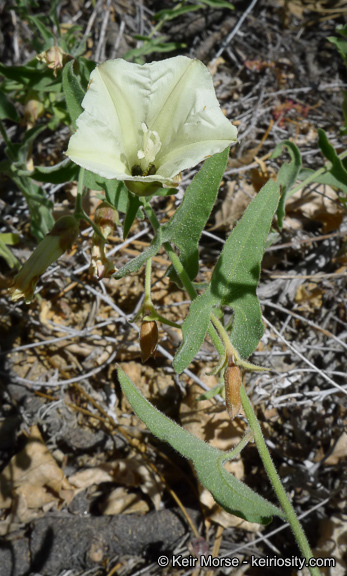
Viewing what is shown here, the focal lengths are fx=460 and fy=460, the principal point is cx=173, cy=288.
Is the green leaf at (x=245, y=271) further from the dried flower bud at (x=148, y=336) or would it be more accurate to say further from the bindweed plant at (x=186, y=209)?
the dried flower bud at (x=148, y=336)

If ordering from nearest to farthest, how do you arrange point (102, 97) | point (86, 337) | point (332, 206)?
point (102, 97) → point (86, 337) → point (332, 206)

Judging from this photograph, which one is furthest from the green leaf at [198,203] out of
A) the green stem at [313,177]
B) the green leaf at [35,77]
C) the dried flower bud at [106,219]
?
the green leaf at [35,77]

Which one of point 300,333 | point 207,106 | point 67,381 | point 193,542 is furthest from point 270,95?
point 193,542

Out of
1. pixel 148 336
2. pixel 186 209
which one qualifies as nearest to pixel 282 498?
pixel 148 336

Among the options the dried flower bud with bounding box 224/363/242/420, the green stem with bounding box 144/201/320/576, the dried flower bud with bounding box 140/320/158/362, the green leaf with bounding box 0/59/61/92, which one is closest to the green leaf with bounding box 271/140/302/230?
the green stem with bounding box 144/201/320/576

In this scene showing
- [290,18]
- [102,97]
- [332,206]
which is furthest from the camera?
[290,18]

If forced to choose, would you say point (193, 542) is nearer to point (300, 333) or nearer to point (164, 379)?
point (164, 379)

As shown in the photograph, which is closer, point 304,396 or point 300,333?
point 304,396

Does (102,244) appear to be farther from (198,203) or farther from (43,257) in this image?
(198,203)
